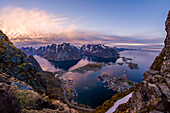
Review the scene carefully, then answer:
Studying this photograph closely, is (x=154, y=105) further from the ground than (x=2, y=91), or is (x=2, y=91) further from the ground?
(x=2, y=91)

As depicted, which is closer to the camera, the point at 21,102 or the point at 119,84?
the point at 21,102

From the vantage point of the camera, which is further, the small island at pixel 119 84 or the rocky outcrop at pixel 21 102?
the small island at pixel 119 84

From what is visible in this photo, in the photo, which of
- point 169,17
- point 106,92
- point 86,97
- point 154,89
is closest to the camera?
point 154,89

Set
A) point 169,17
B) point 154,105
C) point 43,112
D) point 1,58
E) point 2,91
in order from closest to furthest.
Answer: point 2,91, point 154,105, point 43,112, point 1,58, point 169,17

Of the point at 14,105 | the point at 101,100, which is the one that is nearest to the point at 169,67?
the point at 14,105

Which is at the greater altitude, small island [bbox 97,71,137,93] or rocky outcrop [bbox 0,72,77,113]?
rocky outcrop [bbox 0,72,77,113]

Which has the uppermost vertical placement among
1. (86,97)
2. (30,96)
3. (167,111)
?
(167,111)

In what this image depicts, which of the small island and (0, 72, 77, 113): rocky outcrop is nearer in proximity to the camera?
(0, 72, 77, 113): rocky outcrop

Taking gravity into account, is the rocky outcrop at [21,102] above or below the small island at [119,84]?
above

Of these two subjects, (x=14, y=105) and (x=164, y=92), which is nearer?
(x=14, y=105)

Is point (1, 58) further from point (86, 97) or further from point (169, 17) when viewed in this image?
point (86, 97)

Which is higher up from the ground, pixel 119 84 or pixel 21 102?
pixel 21 102
